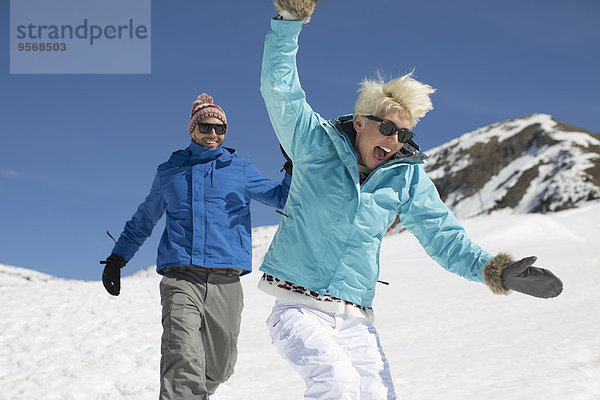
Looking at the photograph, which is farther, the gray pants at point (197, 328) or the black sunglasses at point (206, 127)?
the black sunglasses at point (206, 127)

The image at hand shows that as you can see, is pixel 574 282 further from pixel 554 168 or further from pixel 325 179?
pixel 554 168

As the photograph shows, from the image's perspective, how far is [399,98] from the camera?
3.26 metres

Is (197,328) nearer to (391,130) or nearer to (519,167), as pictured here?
(391,130)

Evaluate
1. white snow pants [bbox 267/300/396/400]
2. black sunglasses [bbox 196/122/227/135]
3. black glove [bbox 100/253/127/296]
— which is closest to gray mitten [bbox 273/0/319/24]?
white snow pants [bbox 267/300/396/400]

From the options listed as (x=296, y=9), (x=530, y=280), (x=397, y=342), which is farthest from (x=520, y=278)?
(x=397, y=342)

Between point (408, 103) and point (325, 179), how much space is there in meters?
0.65

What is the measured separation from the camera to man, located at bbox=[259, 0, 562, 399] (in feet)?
9.68

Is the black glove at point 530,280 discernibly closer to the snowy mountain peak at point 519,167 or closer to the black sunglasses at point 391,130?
the black sunglasses at point 391,130

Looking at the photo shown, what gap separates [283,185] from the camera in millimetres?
4762

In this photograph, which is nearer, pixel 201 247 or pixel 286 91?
pixel 286 91

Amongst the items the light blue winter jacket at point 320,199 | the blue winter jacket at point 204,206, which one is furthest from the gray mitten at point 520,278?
the blue winter jacket at point 204,206

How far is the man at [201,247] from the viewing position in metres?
4.11

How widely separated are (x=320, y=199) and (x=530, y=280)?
3.69 feet

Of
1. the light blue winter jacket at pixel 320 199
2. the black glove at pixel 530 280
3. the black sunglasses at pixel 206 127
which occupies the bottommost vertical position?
the black glove at pixel 530 280
